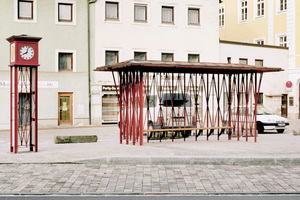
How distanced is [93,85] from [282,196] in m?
24.1

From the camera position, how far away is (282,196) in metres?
7.53

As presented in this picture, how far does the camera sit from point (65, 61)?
99.2 feet

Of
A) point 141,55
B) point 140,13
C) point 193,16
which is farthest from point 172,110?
point 193,16

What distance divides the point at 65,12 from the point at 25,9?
251 centimetres

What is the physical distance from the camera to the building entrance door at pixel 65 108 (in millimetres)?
29984

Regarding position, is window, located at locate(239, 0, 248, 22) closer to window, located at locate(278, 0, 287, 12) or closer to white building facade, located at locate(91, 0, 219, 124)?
window, located at locate(278, 0, 287, 12)

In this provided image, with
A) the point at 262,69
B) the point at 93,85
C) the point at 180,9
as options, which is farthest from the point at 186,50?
the point at 262,69

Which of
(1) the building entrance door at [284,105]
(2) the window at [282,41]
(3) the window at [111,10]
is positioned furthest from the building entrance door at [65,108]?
(2) the window at [282,41]

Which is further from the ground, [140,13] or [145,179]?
[140,13]

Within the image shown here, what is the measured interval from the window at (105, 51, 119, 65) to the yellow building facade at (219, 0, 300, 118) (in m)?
9.90

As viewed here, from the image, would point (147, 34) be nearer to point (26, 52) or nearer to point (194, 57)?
point (194, 57)

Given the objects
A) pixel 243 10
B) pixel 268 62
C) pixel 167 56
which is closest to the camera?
pixel 167 56

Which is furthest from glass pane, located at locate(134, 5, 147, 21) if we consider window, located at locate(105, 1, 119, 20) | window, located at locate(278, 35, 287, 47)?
window, located at locate(278, 35, 287, 47)

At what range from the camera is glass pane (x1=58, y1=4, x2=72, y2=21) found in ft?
98.8
